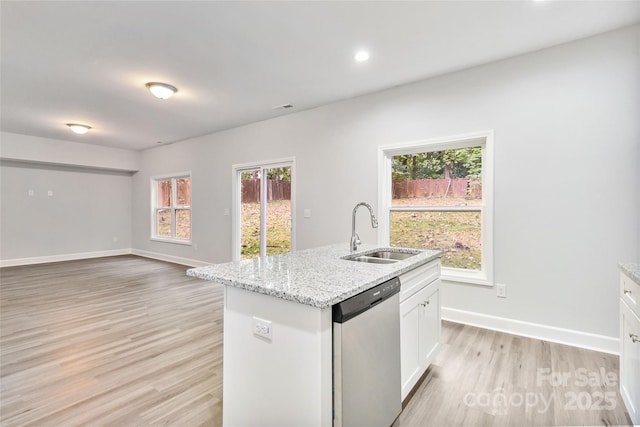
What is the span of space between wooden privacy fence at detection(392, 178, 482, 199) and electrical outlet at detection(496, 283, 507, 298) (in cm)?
92

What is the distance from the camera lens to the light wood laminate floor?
1786 millimetres

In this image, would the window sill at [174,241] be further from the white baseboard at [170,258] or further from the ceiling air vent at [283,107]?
the ceiling air vent at [283,107]

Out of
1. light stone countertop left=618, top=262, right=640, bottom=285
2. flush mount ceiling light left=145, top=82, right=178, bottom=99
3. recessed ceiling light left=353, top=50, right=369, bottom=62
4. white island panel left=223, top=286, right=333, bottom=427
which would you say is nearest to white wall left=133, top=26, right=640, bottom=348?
recessed ceiling light left=353, top=50, right=369, bottom=62

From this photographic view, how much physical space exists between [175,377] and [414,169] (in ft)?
10.2

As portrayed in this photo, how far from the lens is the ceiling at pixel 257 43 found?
2.26 m

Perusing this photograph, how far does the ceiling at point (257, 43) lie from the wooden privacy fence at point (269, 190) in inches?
51.4

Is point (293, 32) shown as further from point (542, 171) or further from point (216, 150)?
point (216, 150)

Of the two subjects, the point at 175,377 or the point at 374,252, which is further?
the point at 374,252

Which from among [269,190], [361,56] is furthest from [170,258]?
[361,56]

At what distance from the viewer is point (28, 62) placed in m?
3.05

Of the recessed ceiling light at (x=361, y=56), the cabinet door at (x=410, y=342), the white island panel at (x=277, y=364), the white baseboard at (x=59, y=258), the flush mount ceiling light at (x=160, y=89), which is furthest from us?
the white baseboard at (x=59, y=258)

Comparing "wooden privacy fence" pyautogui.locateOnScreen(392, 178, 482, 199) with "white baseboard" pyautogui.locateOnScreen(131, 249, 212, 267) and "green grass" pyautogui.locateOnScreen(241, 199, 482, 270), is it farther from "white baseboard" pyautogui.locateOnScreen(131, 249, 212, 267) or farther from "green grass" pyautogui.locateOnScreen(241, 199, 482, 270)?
"white baseboard" pyautogui.locateOnScreen(131, 249, 212, 267)

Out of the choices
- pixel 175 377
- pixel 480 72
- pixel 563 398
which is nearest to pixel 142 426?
pixel 175 377

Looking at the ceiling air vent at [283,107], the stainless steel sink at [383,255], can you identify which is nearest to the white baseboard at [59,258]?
the ceiling air vent at [283,107]
